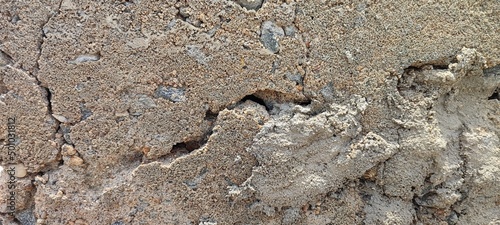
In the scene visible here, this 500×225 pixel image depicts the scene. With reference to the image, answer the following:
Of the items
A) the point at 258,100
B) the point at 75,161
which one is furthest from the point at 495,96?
the point at 75,161

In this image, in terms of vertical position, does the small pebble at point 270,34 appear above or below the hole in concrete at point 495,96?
below

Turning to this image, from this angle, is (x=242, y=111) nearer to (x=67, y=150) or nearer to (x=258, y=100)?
(x=258, y=100)

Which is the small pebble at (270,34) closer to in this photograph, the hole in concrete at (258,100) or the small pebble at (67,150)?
the hole in concrete at (258,100)

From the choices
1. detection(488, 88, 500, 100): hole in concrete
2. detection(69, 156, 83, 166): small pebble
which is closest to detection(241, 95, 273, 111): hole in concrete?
detection(69, 156, 83, 166): small pebble

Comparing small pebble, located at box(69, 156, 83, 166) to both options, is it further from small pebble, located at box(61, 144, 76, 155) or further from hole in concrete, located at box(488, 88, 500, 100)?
hole in concrete, located at box(488, 88, 500, 100)

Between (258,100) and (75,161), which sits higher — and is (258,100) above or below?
above

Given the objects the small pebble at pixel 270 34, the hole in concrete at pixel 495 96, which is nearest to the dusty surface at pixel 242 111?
the small pebble at pixel 270 34

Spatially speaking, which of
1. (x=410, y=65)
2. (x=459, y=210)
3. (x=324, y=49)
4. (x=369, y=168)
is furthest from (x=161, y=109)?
(x=459, y=210)

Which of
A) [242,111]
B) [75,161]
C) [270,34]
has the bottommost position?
[75,161]

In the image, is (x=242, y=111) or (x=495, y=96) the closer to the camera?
(x=242, y=111)

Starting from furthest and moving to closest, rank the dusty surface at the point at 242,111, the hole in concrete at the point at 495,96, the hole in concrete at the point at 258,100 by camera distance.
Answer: the hole in concrete at the point at 495,96
the hole in concrete at the point at 258,100
the dusty surface at the point at 242,111
